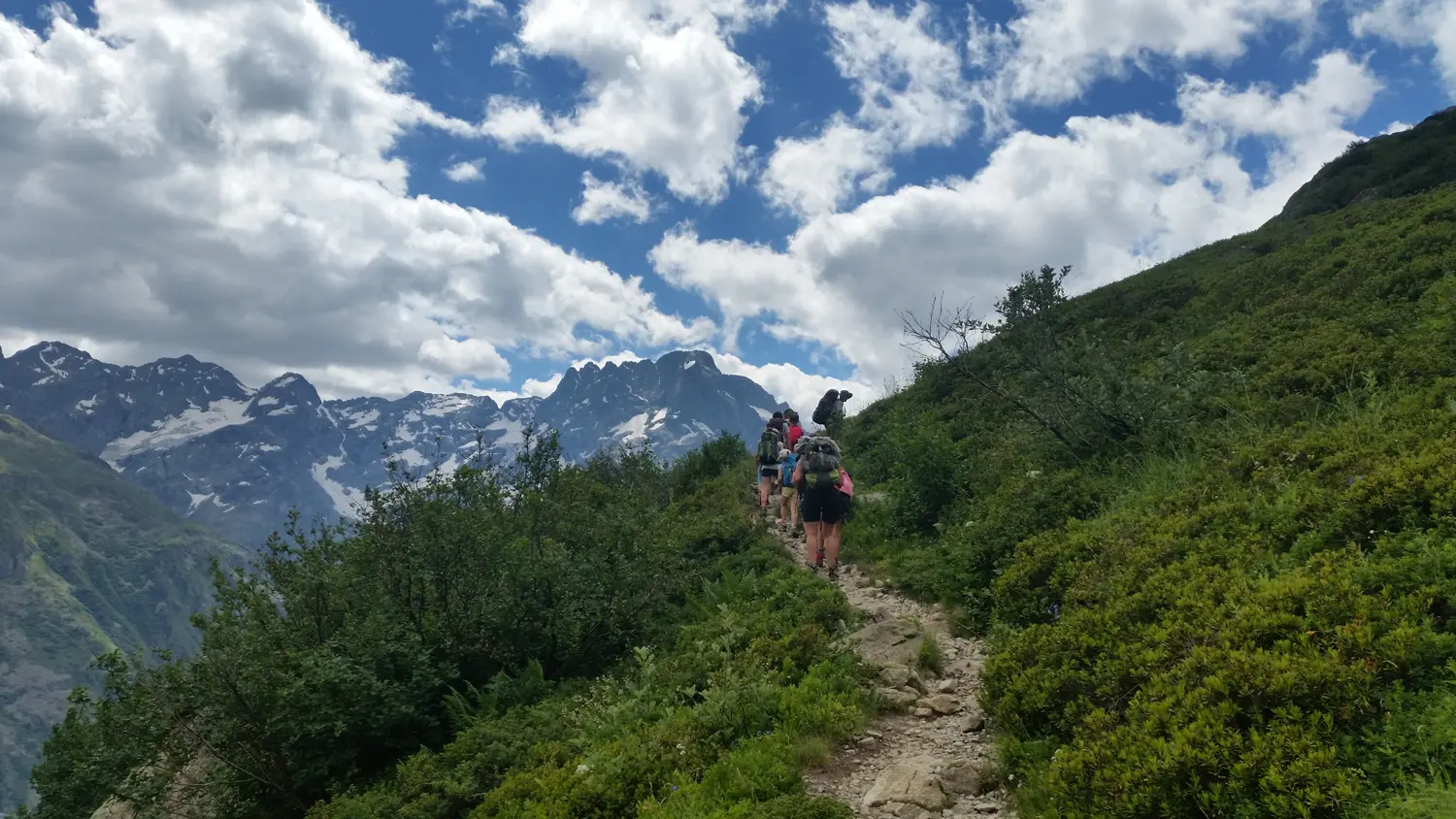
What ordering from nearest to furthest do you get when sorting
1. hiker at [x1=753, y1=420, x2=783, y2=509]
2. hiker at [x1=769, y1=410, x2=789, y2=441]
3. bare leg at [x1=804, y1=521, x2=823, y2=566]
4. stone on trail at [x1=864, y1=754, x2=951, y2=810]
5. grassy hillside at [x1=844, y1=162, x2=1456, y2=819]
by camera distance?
grassy hillside at [x1=844, y1=162, x2=1456, y2=819] → stone on trail at [x1=864, y1=754, x2=951, y2=810] → bare leg at [x1=804, y1=521, x2=823, y2=566] → hiker at [x1=753, y1=420, x2=783, y2=509] → hiker at [x1=769, y1=410, x2=789, y2=441]

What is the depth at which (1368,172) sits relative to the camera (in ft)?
96.0

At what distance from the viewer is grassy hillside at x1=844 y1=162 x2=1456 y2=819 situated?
4125 mm

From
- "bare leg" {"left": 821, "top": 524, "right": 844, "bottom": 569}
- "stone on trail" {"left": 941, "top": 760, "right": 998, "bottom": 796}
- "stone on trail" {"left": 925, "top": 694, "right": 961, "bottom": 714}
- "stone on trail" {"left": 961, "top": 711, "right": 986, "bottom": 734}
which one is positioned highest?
"bare leg" {"left": 821, "top": 524, "right": 844, "bottom": 569}

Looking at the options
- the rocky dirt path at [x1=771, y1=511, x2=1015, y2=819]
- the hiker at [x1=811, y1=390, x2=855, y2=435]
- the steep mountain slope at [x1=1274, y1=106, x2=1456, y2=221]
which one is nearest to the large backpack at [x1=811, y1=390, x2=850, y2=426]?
the hiker at [x1=811, y1=390, x2=855, y2=435]

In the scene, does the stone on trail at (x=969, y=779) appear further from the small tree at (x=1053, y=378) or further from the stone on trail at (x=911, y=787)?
the small tree at (x=1053, y=378)

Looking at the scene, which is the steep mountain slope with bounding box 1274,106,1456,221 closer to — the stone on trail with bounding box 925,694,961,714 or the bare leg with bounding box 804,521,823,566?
the bare leg with bounding box 804,521,823,566

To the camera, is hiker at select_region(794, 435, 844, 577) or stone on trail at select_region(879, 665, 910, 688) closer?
stone on trail at select_region(879, 665, 910, 688)

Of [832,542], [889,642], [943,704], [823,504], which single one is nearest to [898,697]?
[943,704]

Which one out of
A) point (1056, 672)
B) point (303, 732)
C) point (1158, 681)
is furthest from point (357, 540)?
point (1158, 681)

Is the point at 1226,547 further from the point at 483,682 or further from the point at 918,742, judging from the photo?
the point at 483,682

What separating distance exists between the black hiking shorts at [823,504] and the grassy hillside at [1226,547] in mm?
1275

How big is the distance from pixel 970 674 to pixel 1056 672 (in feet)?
6.50

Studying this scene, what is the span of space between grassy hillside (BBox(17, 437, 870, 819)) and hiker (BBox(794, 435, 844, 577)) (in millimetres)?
772

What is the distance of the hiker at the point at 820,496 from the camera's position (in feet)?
40.8
